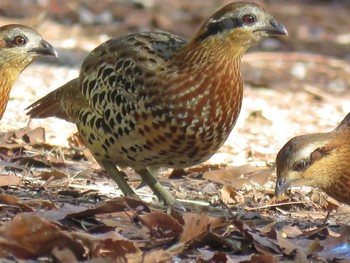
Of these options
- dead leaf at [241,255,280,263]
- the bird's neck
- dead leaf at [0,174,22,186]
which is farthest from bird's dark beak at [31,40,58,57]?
dead leaf at [241,255,280,263]

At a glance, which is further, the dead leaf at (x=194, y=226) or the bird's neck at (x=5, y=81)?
the bird's neck at (x=5, y=81)

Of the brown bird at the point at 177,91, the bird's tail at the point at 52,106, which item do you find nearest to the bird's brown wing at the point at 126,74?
the brown bird at the point at 177,91

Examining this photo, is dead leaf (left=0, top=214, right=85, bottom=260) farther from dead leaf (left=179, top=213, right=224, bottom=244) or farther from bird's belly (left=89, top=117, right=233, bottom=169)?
bird's belly (left=89, top=117, right=233, bottom=169)

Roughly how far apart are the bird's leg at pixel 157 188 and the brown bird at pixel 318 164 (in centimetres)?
76

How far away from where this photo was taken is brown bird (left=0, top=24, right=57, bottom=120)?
24.2 ft

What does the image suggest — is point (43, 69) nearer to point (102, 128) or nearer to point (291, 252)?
point (102, 128)

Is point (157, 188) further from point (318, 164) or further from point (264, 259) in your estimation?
point (264, 259)

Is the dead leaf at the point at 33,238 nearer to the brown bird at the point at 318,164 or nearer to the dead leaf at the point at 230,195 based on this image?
the brown bird at the point at 318,164

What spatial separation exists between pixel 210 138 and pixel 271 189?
49.3 inches

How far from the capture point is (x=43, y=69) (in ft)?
36.2

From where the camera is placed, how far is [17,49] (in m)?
7.41

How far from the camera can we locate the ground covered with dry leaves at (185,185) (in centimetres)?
508

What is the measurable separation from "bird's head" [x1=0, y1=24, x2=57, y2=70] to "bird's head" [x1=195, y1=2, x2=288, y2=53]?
1.48 metres

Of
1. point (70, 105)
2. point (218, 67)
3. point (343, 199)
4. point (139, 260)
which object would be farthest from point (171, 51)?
point (139, 260)
